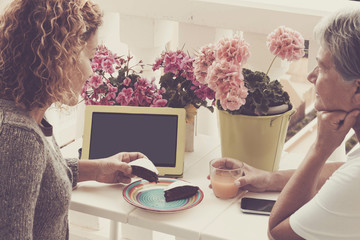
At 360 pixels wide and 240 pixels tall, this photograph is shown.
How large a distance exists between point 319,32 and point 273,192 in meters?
0.54

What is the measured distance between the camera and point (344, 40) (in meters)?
1.30

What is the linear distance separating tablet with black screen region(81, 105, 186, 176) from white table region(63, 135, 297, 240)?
12cm

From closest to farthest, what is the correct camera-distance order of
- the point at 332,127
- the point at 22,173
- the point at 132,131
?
the point at 22,173 < the point at 332,127 < the point at 132,131

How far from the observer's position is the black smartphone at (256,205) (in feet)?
5.30

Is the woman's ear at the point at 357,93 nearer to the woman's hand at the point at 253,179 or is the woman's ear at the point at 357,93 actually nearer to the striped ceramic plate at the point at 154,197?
the woman's hand at the point at 253,179

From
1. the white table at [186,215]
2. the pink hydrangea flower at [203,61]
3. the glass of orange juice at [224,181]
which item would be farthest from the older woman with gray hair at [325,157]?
the pink hydrangea flower at [203,61]

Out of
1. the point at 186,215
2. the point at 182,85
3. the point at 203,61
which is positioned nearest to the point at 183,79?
the point at 182,85

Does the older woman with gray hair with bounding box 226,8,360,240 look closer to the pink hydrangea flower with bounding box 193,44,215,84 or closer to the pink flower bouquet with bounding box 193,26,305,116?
the pink flower bouquet with bounding box 193,26,305,116

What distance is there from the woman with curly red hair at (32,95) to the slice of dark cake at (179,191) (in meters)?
0.32

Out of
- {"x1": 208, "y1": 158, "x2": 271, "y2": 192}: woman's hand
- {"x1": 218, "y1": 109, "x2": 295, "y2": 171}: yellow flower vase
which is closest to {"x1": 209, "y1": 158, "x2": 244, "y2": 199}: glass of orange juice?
{"x1": 208, "y1": 158, "x2": 271, "y2": 192}: woman's hand

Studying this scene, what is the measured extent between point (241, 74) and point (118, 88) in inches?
17.2

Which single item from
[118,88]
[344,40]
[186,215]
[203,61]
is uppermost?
[344,40]

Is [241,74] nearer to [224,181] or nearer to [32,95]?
[224,181]

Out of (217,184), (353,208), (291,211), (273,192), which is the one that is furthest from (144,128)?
(353,208)
